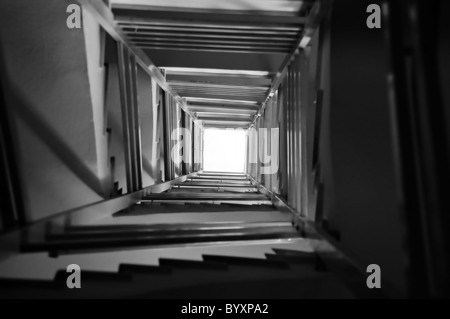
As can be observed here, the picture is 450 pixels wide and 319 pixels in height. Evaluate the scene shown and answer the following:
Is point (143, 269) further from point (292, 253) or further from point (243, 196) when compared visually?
point (243, 196)

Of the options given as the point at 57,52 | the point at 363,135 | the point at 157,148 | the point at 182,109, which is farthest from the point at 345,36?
the point at 182,109

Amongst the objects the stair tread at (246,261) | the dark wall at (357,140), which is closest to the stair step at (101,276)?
the stair tread at (246,261)

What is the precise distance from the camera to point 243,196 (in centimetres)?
563

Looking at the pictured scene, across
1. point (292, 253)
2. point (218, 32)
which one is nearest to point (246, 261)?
point (292, 253)

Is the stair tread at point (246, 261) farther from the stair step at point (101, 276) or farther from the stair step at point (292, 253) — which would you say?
the stair step at point (101, 276)

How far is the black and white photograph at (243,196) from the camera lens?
1.39 meters

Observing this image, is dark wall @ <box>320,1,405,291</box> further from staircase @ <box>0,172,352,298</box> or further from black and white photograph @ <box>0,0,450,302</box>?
staircase @ <box>0,172,352,298</box>

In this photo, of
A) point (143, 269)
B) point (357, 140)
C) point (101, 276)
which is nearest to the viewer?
point (101, 276)

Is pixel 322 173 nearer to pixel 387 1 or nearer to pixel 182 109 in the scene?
pixel 387 1

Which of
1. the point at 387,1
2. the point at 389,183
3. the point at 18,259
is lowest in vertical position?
the point at 18,259

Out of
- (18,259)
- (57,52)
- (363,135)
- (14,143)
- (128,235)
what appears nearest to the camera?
(18,259)

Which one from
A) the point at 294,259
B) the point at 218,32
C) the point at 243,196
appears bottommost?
the point at 294,259
